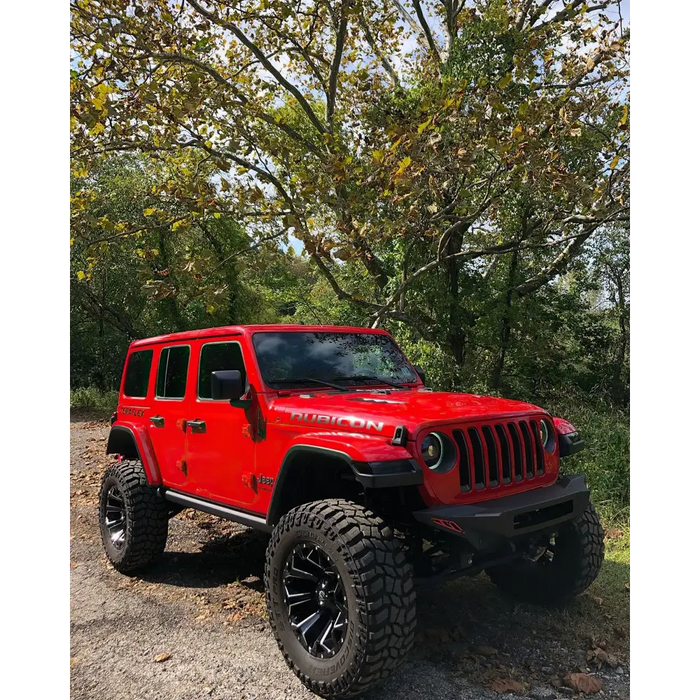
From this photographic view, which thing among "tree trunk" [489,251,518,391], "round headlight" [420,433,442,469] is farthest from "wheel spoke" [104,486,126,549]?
"tree trunk" [489,251,518,391]

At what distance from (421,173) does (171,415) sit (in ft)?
13.3

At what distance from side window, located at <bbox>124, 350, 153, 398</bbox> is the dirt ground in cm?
160

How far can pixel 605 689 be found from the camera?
119 inches

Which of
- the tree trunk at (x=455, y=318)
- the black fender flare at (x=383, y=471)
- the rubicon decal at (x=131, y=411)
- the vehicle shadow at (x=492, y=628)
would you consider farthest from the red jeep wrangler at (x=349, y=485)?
the tree trunk at (x=455, y=318)

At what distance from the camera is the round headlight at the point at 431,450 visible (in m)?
3.05

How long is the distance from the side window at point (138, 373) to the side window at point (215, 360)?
1026mm

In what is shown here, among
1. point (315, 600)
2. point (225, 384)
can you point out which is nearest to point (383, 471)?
point (315, 600)

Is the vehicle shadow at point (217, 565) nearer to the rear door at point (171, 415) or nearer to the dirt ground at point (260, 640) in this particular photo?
the dirt ground at point (260, 640)

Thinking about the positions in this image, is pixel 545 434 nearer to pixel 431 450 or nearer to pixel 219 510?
pixel 431 450

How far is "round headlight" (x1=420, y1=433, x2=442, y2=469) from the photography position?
3.05 m

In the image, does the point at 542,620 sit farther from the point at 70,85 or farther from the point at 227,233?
the point at 227,233

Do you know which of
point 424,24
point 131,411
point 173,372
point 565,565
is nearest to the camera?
point 565,565

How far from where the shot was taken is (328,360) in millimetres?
4328

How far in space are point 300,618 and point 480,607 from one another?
151 centimetres
